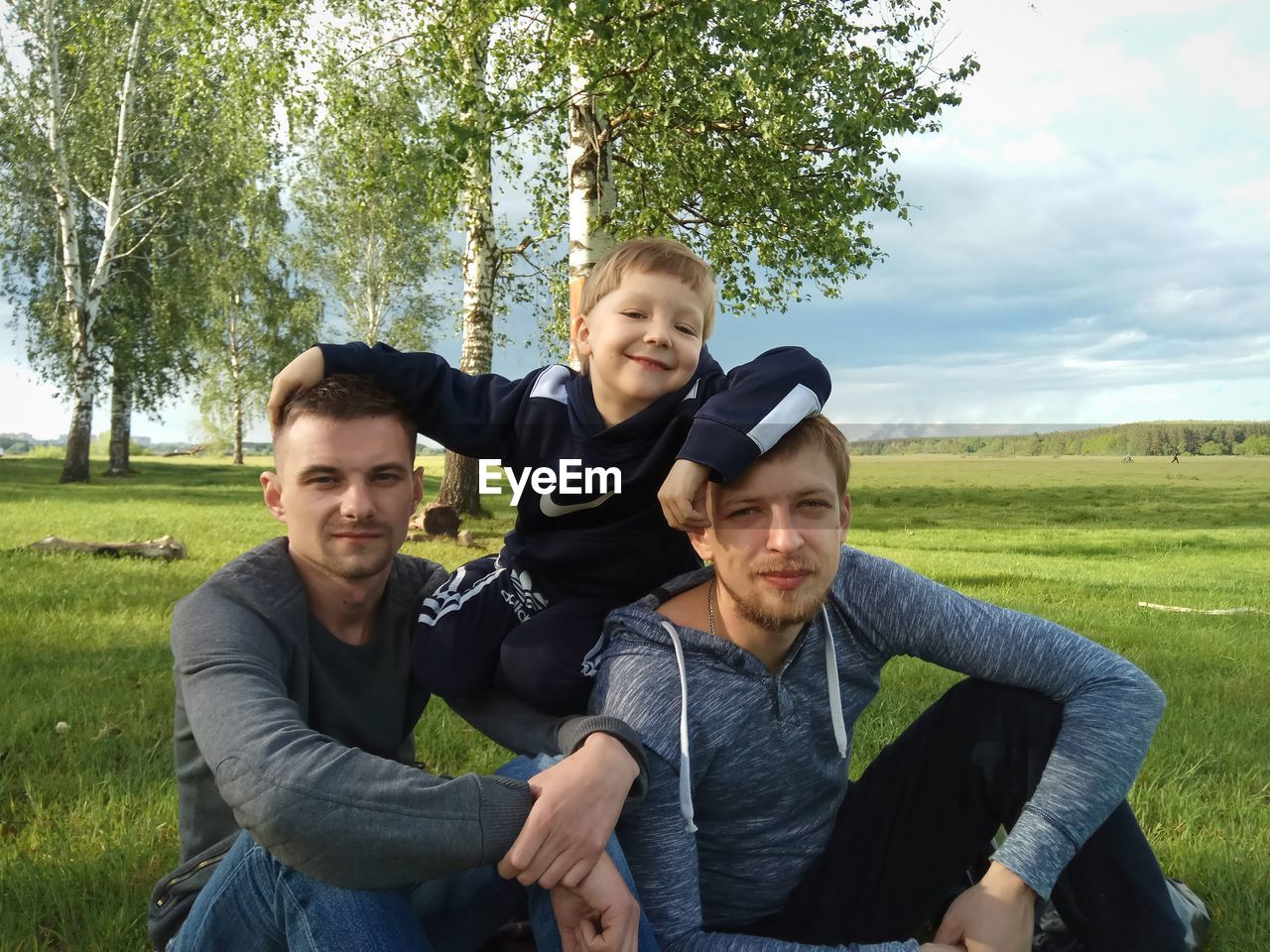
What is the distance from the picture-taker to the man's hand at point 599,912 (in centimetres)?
192

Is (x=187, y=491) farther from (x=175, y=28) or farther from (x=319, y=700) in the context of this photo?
(x=319, y=700)

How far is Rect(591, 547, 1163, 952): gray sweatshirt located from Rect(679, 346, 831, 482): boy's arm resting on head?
394 millimetres

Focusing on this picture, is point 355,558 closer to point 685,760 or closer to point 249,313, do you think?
point 685,760

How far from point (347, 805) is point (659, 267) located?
1.61 metres

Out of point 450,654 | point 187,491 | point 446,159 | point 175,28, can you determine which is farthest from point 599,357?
point 187,491

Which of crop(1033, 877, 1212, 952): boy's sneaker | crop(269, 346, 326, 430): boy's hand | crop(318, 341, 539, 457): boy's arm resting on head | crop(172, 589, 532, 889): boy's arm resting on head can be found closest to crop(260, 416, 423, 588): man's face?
crop(269, 346, 326, 430): boy's hand

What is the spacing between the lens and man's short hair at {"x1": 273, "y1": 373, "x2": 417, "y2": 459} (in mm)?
2502

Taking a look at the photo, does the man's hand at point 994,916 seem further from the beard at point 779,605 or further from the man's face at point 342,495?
the man's face at point 342,495

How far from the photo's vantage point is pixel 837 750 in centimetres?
236

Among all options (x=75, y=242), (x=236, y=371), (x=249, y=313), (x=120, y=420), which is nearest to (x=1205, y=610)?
(x=75, y=242)

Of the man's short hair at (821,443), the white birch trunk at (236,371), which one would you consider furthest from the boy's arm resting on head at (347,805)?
the white birch trunk at (236,371)

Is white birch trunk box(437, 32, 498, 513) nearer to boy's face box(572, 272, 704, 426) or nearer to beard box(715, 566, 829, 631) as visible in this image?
boy's face box(572, 272, 704, 426)

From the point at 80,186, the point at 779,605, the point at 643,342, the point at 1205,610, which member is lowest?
the point at 1205,610

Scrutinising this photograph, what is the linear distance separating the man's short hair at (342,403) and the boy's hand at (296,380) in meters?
0.02
